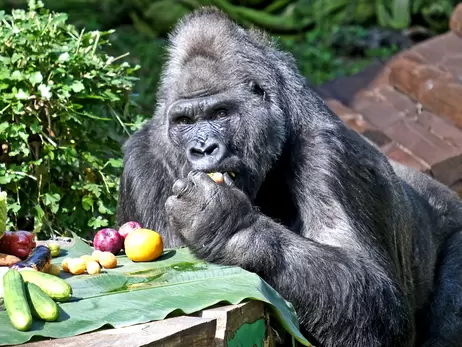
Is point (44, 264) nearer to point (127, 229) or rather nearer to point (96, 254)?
point (96, 254)

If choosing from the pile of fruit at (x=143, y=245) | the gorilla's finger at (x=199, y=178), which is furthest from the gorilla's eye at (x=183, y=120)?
the pile of fruit at (x=143, y=245)

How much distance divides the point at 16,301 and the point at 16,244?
96 centimetres

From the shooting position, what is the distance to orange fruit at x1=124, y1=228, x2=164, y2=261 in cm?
523

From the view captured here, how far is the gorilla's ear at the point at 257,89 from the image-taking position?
593cm

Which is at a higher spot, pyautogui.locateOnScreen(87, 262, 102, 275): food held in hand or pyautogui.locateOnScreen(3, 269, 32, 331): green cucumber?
pyautogui.locateOnScreen(3, 269, 32, 331): green cucumber

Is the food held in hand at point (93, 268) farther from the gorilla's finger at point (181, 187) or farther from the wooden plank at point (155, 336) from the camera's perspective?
the wooden plank at point (155, 336)

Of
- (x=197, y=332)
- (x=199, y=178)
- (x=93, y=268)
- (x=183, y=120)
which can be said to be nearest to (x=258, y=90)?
(x=183, y=120)

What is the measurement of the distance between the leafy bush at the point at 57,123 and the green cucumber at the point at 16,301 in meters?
2.26

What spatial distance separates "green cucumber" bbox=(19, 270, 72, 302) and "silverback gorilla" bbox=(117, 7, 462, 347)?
1.00 m

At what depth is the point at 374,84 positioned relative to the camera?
11688mm

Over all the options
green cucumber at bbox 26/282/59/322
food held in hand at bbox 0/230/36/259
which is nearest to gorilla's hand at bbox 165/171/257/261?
food held in hand at bbox 0/230/36/259

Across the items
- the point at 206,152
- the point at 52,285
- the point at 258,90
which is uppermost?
the point at 258,90

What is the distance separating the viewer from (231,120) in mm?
5797

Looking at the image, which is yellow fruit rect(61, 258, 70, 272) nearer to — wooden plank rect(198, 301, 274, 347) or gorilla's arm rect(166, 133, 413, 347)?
Answer: gorilla's arm rect(166, 133, 413, 347)
